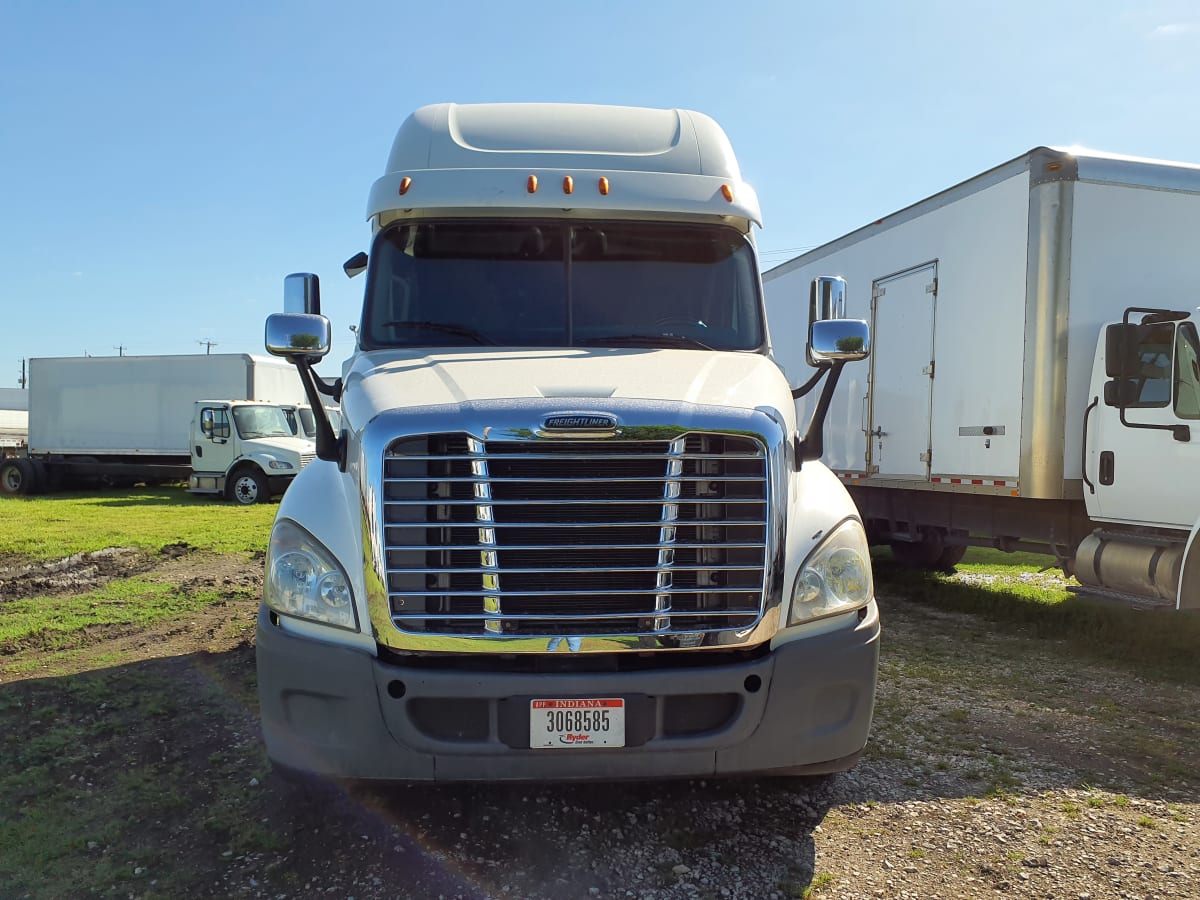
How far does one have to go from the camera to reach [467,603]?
3115 mm

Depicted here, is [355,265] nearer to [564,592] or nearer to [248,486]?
[564,592]

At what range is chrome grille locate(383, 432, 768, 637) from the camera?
3.09 meters

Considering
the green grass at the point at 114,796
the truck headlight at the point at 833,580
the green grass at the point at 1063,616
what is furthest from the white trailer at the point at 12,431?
the truck headlight at the point at 833,580

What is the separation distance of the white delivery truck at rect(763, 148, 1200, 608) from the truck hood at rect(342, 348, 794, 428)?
365 centimetres

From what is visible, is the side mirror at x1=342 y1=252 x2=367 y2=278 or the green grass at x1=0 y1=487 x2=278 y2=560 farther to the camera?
the green grass at x1=0 y1=487 x2=278 y2=560

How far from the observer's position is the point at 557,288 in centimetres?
425

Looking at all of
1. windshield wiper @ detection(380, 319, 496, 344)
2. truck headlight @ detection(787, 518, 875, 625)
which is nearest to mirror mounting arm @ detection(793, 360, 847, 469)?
truck headlight @ detection(787, 518, 875, 625)

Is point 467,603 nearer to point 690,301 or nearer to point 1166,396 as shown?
point 690,301

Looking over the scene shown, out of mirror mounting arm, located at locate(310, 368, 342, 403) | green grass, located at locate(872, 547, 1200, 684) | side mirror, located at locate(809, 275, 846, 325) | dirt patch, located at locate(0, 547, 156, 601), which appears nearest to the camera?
mirror mounting arm, located at locate(310, 368, 342, 403)

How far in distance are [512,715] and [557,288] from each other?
6.84ft

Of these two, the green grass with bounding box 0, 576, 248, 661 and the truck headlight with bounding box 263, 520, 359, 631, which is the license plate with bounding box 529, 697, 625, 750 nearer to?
the truck headlight with bounding box 263, 520, 359, 631

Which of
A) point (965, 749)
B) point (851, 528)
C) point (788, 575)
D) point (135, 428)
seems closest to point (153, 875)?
point (788, 575)

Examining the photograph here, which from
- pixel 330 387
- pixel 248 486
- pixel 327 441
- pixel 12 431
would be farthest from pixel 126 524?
pixel 12 431

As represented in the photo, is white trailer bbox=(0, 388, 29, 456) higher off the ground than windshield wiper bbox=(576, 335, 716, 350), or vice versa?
windshield wiper bbox=(576, 335, 716, 350)
